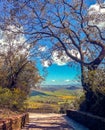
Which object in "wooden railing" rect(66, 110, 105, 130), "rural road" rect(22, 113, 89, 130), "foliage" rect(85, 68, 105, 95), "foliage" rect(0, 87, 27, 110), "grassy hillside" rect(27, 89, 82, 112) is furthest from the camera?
"grassy hillside" rect(27, 89, 82, 112)

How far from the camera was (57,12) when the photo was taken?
23.8 metres

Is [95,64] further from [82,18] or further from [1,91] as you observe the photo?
[1,91]

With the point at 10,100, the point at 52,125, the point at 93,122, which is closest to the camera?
the point at 93,122

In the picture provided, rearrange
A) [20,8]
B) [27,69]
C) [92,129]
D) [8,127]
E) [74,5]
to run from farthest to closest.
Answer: [27,69] < [74,5] < [20,8] < [92,129] < [8,127]

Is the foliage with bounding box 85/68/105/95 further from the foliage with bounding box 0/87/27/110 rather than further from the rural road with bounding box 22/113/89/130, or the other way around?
the foliage with bounding box 0/87/27/110

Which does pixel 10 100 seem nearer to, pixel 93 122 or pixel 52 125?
pixel 52 125

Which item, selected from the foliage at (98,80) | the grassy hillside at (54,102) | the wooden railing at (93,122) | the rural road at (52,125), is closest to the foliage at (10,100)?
the rural road at (52,125)

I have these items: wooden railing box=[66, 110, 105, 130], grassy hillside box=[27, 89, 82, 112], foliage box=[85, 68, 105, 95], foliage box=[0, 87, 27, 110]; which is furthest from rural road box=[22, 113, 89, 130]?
grassy hillside box=[27, 89, 82, 112]

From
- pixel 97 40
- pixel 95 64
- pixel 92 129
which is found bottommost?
pixel 92 129

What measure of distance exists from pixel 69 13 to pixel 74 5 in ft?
2.23

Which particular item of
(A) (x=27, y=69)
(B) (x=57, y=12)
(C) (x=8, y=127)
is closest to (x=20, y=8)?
(B) (x=57, y=12)

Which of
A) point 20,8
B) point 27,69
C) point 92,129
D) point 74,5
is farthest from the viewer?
point 27,69

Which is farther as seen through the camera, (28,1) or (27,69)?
(27,69)

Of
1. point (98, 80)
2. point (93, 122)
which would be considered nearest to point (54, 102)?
point (93, 122)
